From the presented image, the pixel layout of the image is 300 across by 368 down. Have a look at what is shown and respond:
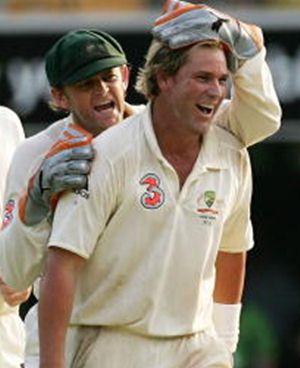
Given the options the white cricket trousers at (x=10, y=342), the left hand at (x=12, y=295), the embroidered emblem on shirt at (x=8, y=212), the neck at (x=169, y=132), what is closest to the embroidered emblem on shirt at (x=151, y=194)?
the neck at (x=169, y=132)

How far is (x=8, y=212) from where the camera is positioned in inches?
255

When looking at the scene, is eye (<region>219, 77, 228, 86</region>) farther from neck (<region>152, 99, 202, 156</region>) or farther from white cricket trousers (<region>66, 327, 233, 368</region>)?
white cricket trousers (<region>66, 327, 233, 368</region>)

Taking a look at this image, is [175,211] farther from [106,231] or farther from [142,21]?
[142,21]

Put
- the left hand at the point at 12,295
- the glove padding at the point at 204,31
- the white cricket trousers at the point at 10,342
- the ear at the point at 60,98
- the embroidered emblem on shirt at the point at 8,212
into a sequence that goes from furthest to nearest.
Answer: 1. the white cricket trousers at the point at 10,342
2. the left hand at the point at 12,295
3. the ear at the point at 60,98
4. the embroidered emblem on shirt at the point at 8,212
5. the glove padding at the point at 204,31

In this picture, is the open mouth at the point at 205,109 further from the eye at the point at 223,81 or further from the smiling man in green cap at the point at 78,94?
the smiling man in green cap at the point at 78,94

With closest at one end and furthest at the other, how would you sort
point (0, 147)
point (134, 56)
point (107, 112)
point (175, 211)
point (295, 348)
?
1. point (175, 211)
2. point (107, 112)
3. point (0, 147)
4. point (134, 56)
5. point (295, 348)

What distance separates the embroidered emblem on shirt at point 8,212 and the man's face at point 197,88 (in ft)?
2.36

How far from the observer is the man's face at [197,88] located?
6.00 meters

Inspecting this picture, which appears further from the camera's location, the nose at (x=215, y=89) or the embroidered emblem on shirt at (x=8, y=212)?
the embroidered emblem on shirt at (x=8, y=212)

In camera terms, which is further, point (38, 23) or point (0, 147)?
point (38, 23)

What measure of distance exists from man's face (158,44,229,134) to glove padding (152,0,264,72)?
5cm

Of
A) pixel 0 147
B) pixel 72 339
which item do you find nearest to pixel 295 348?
pixel 0 147

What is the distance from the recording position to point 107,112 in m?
6.57

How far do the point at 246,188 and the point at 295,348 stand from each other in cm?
969
